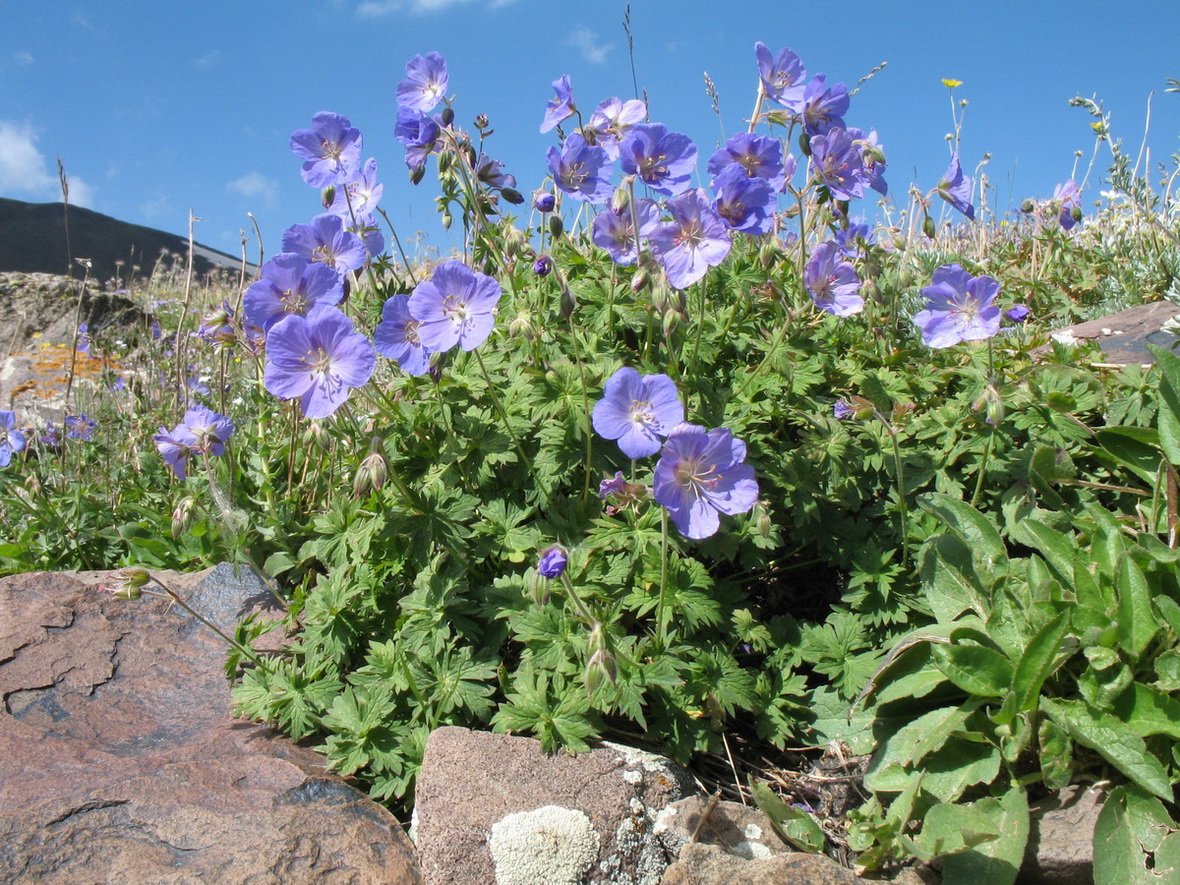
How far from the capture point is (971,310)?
110 inches

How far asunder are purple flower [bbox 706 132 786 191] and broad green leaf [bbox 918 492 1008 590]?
1.12 meters

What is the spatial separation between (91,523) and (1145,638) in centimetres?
461

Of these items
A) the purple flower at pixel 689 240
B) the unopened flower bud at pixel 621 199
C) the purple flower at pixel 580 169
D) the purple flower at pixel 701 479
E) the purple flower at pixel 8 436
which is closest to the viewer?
the purple flower at pixel 701 479

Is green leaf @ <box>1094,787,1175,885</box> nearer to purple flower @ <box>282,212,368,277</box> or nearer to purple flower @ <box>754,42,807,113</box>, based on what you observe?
purple flower @ <box>754,42,807,113</box>

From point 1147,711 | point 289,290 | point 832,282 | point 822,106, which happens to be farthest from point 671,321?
point 1147,711

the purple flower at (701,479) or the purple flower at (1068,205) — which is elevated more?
the purple flower at (1068,205)

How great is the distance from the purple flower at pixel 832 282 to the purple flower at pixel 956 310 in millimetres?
256

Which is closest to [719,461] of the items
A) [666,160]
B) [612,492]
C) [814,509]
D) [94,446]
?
[612,492]

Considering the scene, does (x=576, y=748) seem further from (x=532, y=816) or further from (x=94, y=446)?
(x=94, y=446)

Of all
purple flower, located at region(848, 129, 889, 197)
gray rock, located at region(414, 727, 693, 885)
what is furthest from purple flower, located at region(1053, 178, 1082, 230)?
gray rock, located at region(414, 727, 693, 885)

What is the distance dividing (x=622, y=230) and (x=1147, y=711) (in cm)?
203

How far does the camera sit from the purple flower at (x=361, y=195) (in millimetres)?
3105

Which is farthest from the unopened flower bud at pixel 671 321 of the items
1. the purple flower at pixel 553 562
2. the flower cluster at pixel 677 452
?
the purple flower at pixel 553 562

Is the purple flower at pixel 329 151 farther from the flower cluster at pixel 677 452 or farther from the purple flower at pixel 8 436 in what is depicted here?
the purple flower at pixel 8 436
